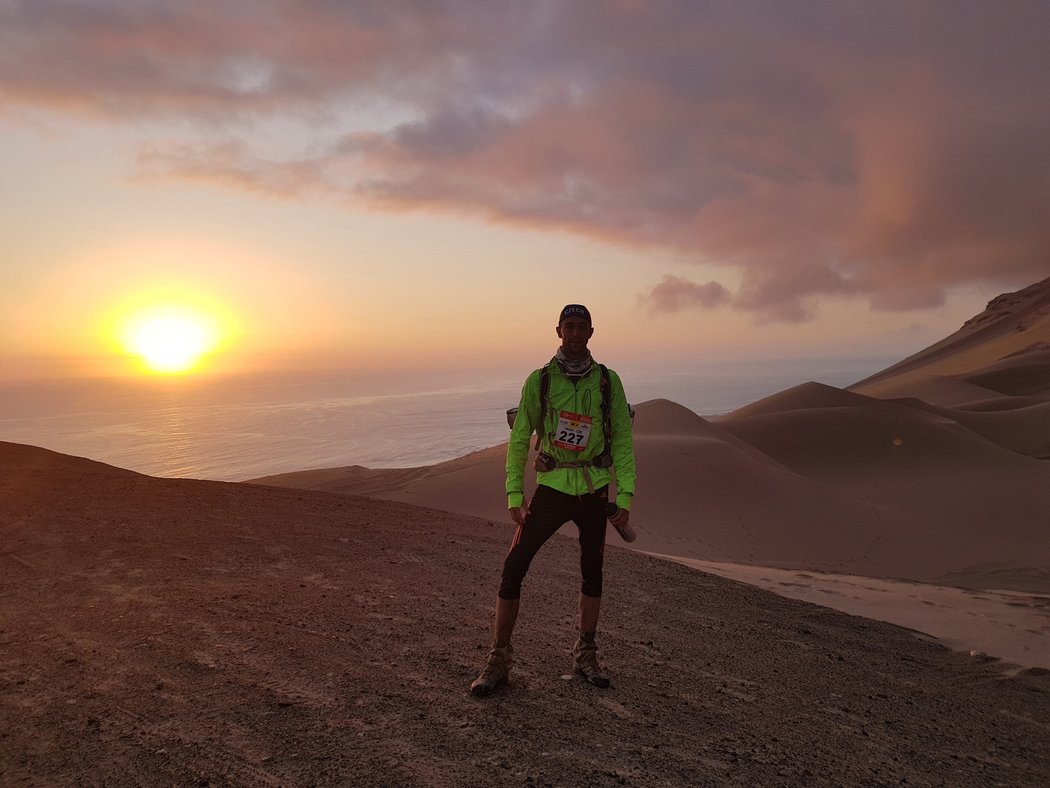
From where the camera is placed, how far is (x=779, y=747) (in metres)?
3.74

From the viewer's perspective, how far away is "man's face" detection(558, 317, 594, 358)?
412 cm

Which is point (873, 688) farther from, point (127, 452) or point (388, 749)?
point (127, 452)

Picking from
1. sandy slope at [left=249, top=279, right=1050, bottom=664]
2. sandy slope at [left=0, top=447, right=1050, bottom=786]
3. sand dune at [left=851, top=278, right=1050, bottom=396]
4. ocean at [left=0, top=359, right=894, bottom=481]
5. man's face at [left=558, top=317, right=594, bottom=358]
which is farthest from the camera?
sand dune at [left=851, top=278, right=1050, bottom=396]

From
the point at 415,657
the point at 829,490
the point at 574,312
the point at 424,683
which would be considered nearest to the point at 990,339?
the point at 829,490

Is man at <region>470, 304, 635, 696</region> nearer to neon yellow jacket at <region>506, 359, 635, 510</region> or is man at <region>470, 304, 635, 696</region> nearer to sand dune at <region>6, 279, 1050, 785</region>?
neon yellow jacket at <region>506, 359, 635, 510</region>

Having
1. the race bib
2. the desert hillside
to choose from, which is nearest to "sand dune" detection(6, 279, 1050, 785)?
the race bib

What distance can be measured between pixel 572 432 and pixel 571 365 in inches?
16.9

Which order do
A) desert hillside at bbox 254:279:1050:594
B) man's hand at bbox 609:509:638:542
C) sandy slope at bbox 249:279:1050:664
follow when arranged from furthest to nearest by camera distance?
desert hillside at bbox 254:279:1050:594 < sandy slope at bbox 249:279:1050:664 < man's hand at bbox 609:509:638:542

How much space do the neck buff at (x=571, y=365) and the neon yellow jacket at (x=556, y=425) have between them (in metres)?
0.04

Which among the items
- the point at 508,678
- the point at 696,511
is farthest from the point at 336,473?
the point at 508,678

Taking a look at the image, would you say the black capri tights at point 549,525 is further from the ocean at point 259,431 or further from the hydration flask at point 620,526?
the ocean at point 259,431

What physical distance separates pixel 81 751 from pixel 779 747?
3721 millimetres

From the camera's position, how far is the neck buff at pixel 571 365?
165 inches

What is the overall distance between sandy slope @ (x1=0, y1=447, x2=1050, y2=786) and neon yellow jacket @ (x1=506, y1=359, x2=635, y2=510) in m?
1.35
